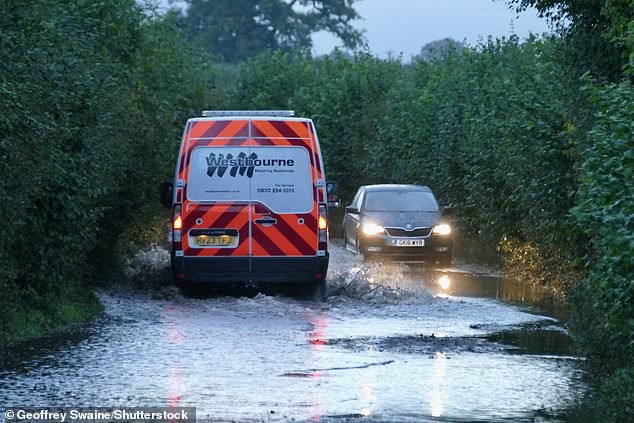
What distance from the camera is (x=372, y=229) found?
1064 inches

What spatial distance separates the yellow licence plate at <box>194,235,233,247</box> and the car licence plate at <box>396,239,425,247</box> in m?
8.46

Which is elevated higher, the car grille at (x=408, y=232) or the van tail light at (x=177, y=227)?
the van tail light at (x=177, y=227)

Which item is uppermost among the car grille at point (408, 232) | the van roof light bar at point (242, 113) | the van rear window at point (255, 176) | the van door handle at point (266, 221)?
the van roof light bar at point (242, 113)

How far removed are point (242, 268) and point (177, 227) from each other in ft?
3.33

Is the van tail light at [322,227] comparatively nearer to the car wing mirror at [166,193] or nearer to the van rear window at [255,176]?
the van rear window at [255,176]

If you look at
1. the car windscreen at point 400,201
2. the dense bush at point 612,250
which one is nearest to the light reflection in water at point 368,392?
the dense bush at point 612,250

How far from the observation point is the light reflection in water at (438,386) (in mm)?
10102

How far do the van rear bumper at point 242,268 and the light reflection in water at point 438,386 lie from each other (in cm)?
551

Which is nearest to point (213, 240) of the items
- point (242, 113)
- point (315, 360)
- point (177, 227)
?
point (177, 227)

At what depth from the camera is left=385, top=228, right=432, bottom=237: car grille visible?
1051 inches

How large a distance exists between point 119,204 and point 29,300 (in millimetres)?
5017

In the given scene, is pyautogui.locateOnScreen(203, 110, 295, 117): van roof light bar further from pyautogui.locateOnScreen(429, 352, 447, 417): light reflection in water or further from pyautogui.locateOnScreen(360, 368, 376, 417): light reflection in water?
pyautogui.locateOnScreen(360, 368, 376, 417): light reflection in water

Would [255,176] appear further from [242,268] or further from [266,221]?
[242,268]

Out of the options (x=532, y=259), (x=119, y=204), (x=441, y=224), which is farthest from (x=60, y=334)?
(x=441, y=224)
